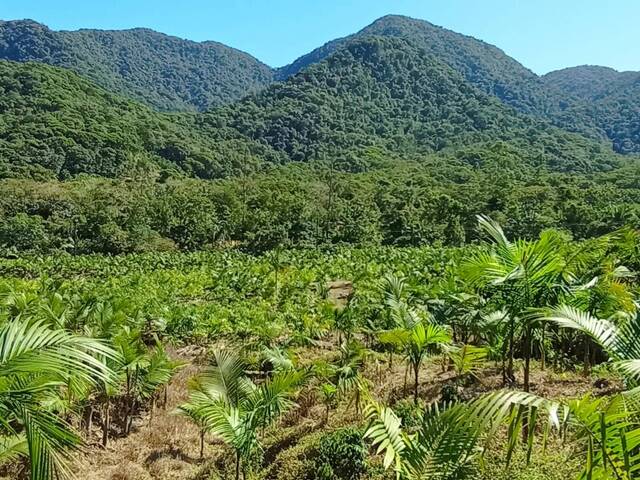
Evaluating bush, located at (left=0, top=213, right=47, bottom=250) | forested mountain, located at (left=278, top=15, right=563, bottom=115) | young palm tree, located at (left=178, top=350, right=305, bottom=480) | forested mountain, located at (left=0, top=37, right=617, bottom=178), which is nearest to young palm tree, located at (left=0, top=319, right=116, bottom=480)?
young palm tree, located at (left=178, top=350, right=305, bottom=480)

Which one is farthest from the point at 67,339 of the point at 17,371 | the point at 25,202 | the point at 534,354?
the point at 25,202

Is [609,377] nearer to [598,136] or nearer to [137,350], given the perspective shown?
[137,350]

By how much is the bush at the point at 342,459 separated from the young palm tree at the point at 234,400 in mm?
803

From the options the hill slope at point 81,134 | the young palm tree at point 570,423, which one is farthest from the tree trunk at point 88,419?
the hill slope at point 81,134

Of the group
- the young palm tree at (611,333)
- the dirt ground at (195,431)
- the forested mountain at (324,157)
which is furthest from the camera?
the forested mountain at (324,157)

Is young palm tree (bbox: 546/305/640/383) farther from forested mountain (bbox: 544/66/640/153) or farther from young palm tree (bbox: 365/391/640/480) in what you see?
forested mountain (bbox: 544/66/640/153)

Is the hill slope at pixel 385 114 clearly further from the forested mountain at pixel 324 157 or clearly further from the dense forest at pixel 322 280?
the dense forest at pixel 322 280

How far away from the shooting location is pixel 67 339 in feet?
9.95

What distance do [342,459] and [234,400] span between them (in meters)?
1.49

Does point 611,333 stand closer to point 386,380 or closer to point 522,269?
point 522,269

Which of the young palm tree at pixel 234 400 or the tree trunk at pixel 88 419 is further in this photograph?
the tree trunk at pixel 88 419

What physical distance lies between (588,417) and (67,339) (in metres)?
2.78

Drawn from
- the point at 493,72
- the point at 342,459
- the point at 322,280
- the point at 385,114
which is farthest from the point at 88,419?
the point at 493,72

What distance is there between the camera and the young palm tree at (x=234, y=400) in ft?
18.6
